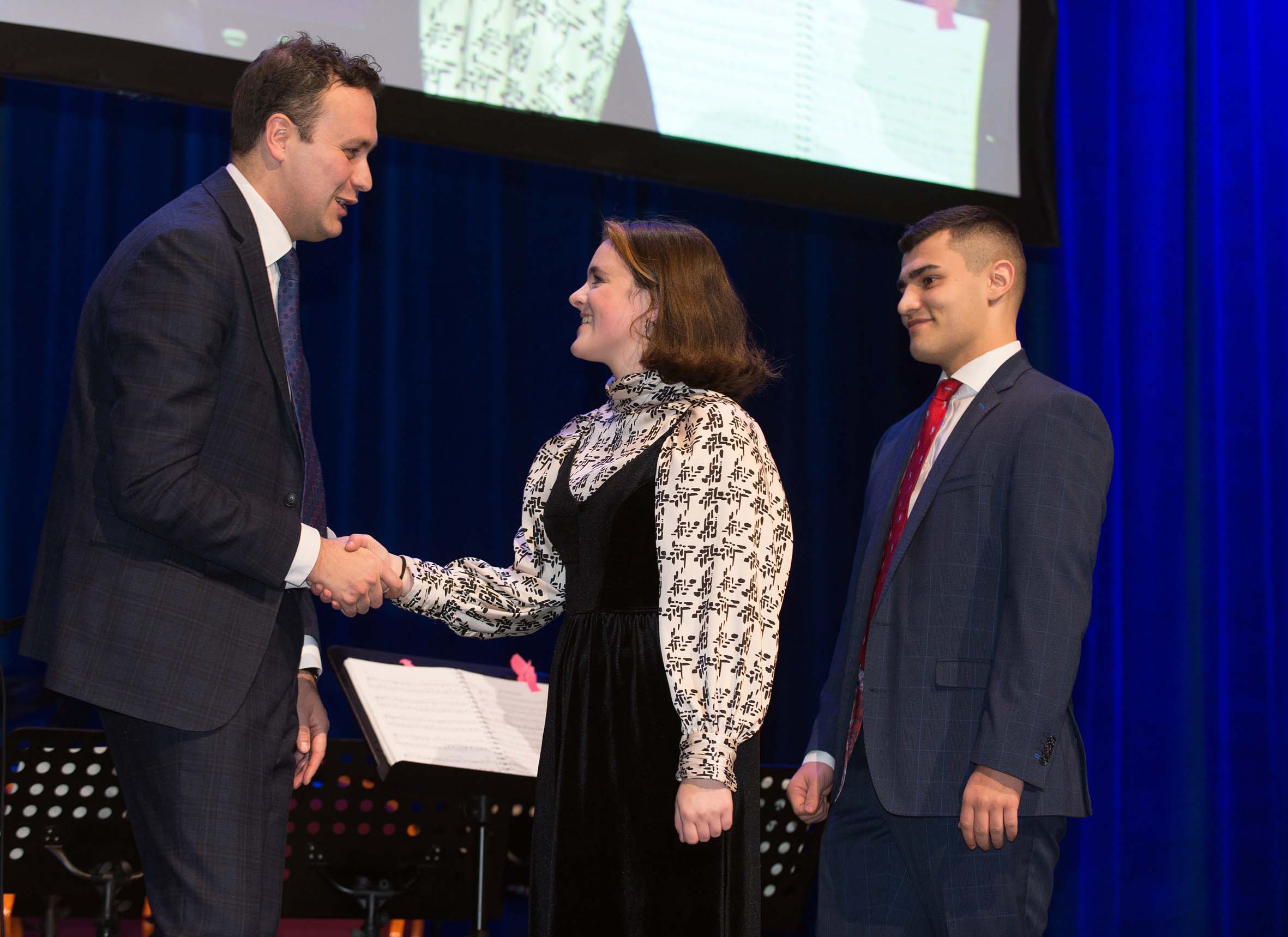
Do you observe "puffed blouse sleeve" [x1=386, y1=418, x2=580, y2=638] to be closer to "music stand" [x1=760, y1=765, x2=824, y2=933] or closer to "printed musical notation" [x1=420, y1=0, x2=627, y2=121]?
"music stand" [x1=760, y1=765, x2=824, y2=933]

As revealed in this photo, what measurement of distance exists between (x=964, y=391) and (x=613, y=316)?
0.73 meters

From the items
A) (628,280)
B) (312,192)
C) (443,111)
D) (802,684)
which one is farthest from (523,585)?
(802,684)

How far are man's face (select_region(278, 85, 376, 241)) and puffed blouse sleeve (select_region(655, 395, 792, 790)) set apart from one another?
0.69 m

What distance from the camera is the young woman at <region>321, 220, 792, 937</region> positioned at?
208 centimetres

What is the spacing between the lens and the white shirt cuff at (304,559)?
1.94 m

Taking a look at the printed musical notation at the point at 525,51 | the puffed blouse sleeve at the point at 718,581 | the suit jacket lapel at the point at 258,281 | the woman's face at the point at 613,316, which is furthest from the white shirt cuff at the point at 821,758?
the printed musical notation at the point at 525,51

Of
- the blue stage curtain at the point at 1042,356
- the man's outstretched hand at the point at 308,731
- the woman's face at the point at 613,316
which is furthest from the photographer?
the blue stage curtain at the point at 1042,356

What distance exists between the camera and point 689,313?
2.36m

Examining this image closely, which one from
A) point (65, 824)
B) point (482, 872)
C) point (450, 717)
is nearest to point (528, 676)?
point (450, 717)

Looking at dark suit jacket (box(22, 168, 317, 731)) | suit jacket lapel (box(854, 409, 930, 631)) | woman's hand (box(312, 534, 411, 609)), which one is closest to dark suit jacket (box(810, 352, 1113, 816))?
suit jacket lapel (box(854, 409, 930, 631))

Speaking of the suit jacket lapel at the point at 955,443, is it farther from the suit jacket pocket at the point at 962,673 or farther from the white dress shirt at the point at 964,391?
the suit jacket pocket at the point at 962,673

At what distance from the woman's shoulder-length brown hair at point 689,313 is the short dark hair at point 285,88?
561mm

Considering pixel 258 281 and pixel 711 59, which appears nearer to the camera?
pixel 258 281

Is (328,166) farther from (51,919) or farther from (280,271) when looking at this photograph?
(51,919)
